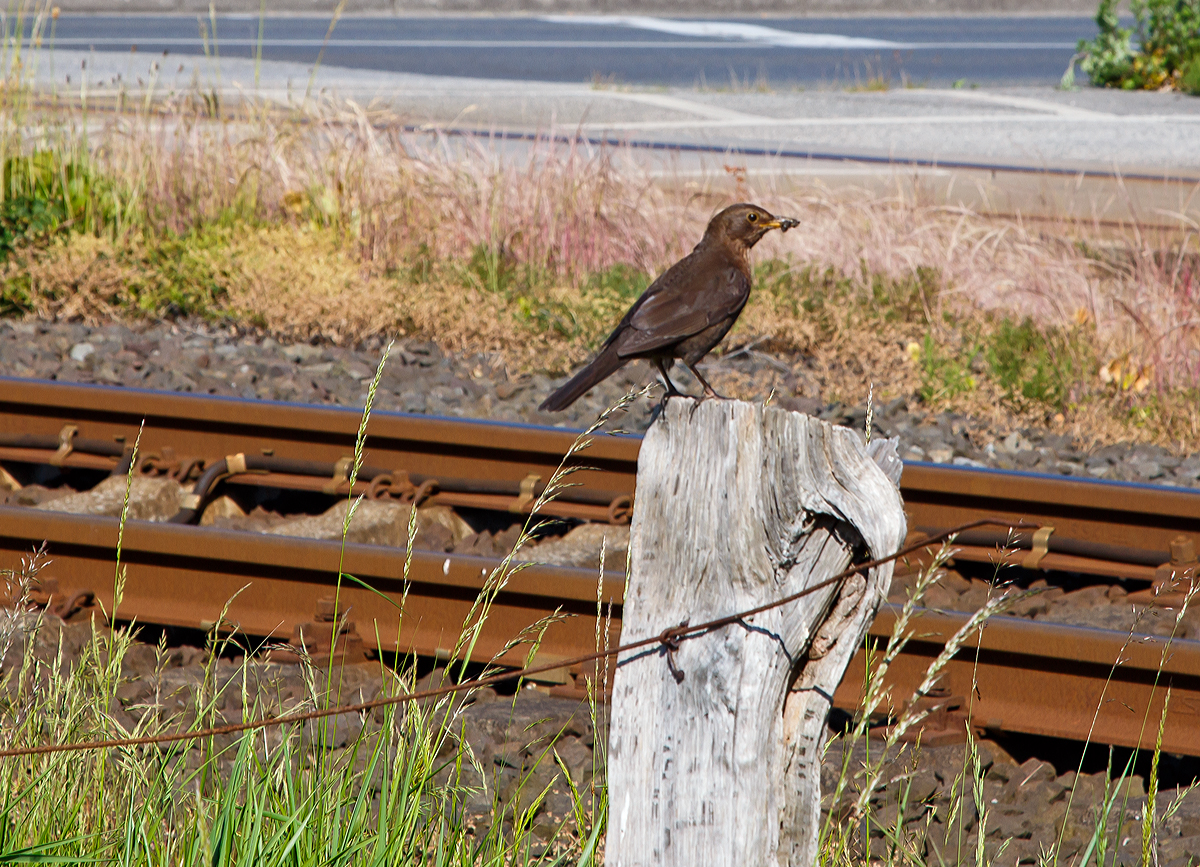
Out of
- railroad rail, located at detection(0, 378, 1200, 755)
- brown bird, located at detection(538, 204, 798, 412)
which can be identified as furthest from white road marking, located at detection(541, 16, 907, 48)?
brown bird, located at detection(538, 204, 798, 412)

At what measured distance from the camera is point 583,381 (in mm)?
3268

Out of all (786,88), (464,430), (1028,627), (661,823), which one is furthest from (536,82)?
(661,823)

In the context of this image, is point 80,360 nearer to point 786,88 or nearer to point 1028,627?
point 1028,627

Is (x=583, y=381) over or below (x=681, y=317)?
below

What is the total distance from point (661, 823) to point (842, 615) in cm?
44

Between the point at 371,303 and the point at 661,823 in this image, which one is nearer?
the point at 661,823

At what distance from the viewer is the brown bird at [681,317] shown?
3312 millimetres

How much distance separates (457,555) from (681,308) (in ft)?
3.43

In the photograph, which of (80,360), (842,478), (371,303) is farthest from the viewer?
(371,303)

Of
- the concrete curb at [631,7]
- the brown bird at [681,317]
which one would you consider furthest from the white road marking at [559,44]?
the brown bird at [681,317]

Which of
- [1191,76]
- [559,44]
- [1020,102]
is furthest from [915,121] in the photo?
[559,44]

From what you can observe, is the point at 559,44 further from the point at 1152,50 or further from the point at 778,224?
the point at 778,224

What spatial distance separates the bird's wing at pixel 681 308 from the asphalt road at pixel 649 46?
1505 centimetres

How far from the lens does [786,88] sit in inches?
730
